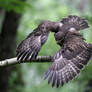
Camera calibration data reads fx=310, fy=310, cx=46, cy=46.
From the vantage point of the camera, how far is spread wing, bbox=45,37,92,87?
5409mm

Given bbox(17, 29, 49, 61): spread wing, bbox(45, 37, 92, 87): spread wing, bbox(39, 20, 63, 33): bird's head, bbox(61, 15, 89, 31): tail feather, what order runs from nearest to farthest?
bbox(45, 37, 92, 87): spread wing < bbox(17, 29, 49, 61): spread wing < bbox(39, 20, 63, 33): bird's head < bbox(61, 15, 89, 31): tail feather

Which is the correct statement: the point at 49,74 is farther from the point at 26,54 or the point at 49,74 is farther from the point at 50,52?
the point at 50,52

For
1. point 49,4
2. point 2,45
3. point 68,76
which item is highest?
point 68,76

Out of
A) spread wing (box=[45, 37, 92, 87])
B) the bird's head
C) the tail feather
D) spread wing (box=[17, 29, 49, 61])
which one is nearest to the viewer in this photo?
spread wing (box=[45, 37, 92, 87])

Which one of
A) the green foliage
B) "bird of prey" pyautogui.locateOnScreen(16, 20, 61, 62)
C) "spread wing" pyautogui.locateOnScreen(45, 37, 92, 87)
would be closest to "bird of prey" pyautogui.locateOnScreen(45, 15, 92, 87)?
"spread wing" pyautogui.locateOnScreen(45, 37, 92, 87)

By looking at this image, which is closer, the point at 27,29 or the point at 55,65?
the point at 55,65

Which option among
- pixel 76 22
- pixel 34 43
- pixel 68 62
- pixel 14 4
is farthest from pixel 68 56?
pixel 14 4

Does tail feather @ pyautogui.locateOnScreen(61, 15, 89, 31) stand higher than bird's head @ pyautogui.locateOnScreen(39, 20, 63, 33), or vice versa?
bird's head @ pyautogui.locateOnScreen(39, 20, 63, 33)

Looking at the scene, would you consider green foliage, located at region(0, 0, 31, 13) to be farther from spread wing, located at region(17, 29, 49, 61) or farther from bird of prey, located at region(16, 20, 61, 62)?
spread wing, located at region(17, 29, 49, 61)

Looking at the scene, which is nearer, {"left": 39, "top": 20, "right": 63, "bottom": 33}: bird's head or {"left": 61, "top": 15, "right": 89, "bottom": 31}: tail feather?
{"left": 39, "top": 20, "right": 63, "bottom": 33}: bird's head

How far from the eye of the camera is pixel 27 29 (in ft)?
39.9

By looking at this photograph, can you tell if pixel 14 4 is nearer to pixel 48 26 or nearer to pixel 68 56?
pixel 48 26

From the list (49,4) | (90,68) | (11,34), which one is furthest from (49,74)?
(49,4)

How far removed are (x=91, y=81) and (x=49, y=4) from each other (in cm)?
1277
